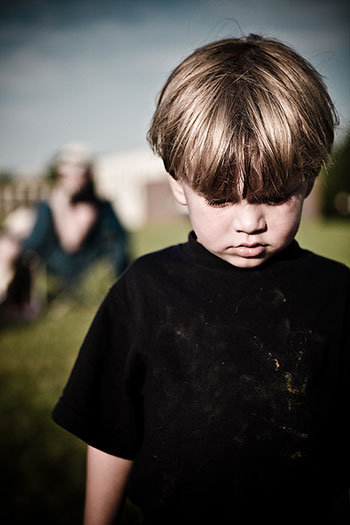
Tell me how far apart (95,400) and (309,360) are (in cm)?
58

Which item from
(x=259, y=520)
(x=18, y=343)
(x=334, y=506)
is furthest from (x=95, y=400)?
(x=18, y=343)

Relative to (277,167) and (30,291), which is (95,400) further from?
(30,291)

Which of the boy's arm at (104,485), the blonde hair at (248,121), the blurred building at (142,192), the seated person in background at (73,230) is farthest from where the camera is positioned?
the blurred building at (142,192)

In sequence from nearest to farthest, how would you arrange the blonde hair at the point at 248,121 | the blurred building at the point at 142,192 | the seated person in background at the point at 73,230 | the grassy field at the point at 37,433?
the blonde hair at the point at 248,121 → the grassy field at the point at 37,433 → the seated person in background at the point at 73,230 → the blurred building at the point at 142,192

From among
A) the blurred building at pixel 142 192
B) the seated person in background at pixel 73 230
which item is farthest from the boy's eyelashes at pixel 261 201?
the blurred building at pixel 142 192

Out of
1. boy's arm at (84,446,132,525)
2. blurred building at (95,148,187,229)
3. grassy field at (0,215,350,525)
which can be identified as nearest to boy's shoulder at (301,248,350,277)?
boy's arm at (84,446,132,525)

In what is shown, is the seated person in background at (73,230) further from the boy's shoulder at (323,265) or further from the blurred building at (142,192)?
the blurred building at (142,192)

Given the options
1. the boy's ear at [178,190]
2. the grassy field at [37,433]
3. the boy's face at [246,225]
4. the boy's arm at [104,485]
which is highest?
the boy's ear at [178,190]

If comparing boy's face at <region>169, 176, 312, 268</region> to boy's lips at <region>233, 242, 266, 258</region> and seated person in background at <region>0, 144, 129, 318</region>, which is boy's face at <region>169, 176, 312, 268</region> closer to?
boy's lips at <region>233, 242, 266, 258</region>

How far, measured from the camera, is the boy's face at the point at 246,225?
3.08 feet

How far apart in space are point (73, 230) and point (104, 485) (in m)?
4.95

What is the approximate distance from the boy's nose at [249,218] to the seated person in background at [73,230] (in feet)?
16.5

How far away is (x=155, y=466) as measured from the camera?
110 centimetres

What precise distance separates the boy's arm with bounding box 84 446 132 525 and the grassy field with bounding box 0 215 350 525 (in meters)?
1.25
